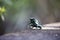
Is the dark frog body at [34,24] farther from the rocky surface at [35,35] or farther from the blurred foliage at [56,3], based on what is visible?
the blurred foliage at [56,3]

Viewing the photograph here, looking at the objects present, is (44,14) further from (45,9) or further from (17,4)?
(17,4)

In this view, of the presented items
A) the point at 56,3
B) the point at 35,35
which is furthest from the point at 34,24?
the point at 56,3

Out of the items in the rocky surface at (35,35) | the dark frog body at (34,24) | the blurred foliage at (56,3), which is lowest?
the rocky surface at (35,35)

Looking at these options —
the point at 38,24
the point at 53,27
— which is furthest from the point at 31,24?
the point at 53,27

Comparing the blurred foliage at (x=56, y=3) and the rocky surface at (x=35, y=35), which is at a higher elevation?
the blurred foliage at (x=56, y=3)

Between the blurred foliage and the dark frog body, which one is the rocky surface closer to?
the dark frog body

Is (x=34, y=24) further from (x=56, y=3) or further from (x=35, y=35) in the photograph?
(x=56, y=3)

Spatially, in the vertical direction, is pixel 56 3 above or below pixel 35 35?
above

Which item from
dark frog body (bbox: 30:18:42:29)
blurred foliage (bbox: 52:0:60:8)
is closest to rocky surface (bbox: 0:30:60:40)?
dark frog body (bbox: 30:18:42:29)

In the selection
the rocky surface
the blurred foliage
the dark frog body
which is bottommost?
the rocky surface

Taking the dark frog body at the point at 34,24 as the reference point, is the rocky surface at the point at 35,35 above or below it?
below

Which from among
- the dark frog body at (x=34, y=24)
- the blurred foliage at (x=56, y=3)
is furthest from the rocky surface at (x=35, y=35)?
the blurred foliage at (x=56, y=3)
